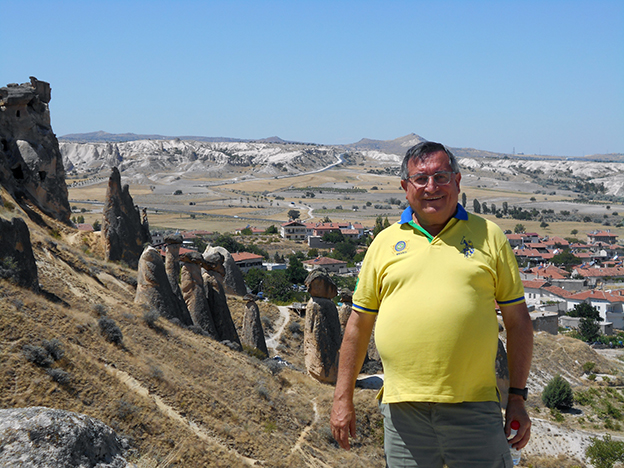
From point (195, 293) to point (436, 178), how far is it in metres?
12.3

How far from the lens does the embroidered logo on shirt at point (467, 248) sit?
338 centimetres

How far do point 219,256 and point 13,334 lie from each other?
886cm

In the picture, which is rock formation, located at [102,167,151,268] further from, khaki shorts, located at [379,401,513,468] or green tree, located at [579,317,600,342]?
green tree, located at [579,317,600,342]

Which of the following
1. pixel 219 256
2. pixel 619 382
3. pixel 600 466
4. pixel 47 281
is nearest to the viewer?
pixel 47 281

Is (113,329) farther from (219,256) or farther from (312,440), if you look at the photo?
(219,256)

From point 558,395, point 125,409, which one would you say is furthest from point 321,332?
point 558,395

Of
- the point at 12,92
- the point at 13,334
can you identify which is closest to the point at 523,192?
the point at 12,92

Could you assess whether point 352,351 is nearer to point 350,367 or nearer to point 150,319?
point 350,367

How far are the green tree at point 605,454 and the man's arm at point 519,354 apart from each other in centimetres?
1355

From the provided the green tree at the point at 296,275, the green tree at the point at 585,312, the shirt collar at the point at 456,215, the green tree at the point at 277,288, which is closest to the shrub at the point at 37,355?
the shirt collar at the point at 456,215

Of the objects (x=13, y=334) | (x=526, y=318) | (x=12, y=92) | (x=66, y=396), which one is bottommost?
(x=66, y=396)

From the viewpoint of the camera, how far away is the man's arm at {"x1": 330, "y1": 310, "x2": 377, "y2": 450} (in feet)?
11.8

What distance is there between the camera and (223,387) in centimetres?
1095

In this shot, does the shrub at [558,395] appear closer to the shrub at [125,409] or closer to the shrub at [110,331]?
the shrub at [110,331]
